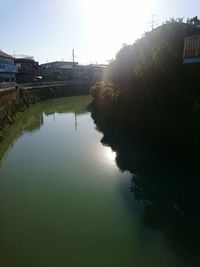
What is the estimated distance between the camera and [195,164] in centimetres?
1355

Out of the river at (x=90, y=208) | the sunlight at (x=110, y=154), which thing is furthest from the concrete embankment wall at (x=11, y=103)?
the sunlight at (x=110, y=154)

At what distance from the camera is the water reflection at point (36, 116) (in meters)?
20.9

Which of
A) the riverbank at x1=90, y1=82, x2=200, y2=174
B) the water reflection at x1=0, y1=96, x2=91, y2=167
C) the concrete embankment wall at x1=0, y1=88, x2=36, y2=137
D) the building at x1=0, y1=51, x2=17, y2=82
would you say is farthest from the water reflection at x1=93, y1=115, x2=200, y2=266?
the building at x1=0, y1=51, x2=17, y2=82

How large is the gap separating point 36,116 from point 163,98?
1848 cm

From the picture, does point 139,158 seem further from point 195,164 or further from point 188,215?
point 188,215

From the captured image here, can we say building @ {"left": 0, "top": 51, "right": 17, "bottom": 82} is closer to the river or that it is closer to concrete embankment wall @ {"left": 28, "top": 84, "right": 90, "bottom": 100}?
concrete embankment wall @ {"left": 28, "top": 84, "right": 90, "bottom": 100}

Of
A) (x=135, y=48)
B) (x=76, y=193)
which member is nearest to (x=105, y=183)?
(x=76, y=193)

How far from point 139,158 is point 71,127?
36.6 feet

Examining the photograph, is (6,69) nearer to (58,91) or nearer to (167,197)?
(58,91)

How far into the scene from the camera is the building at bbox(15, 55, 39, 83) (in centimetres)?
5416

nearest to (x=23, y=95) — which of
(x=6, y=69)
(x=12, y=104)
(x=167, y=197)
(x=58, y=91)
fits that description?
(x=12, y=104)

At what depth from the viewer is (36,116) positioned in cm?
3297

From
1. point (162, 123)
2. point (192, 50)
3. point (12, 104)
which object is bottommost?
point (12, 104)

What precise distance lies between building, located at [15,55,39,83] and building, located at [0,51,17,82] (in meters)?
4.84
